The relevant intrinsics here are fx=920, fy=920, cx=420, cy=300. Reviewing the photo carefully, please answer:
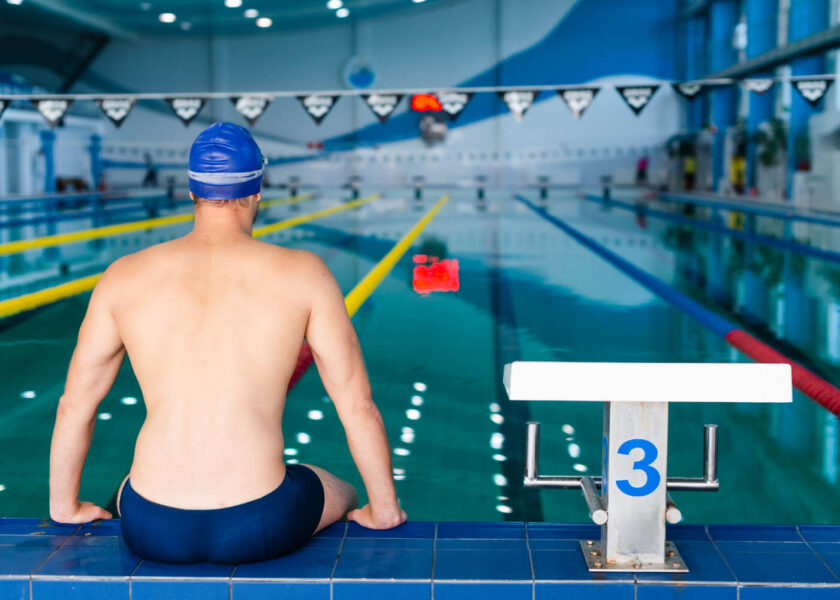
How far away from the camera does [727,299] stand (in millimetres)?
6879

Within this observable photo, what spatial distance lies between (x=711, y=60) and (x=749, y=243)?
1255 cm

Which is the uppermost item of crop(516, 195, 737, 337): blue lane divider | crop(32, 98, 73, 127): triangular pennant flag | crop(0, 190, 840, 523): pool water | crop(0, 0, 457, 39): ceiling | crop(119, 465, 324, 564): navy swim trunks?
crop(0, 0, 457, 39): ceiling

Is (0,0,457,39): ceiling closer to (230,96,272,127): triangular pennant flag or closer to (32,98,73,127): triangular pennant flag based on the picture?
(32,98,73,127): triangular pennant flag

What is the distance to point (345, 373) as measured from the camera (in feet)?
5.76

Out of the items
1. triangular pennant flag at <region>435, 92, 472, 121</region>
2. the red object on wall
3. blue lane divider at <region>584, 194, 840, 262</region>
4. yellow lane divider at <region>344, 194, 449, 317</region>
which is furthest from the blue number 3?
the red object on wall

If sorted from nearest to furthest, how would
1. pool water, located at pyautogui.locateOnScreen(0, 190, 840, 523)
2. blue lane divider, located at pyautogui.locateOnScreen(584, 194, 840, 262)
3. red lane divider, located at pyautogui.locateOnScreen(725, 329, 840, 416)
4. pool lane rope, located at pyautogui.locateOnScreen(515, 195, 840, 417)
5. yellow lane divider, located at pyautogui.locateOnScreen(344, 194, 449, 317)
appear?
pool water, located at pyautogui.locateOnScreen(0, 190, 840, 523), red lane divider, located at pyautogui.locateOnScreen(725, 329, 840, 416), pool lane rope, located at pyautogui.locateOnScreen(515, 195, 840, 417), yellow lane divider, located at pyautogui.locateOnScreen(344, 194, 449, 317), blue lane divider, located at pyautogui.locateOnScreen(584, 194, 840, 262)

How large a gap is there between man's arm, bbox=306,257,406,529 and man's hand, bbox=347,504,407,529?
0.24 ft

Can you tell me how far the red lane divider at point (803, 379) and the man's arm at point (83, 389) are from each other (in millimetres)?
2220

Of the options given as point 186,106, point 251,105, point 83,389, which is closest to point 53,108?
point 186,106

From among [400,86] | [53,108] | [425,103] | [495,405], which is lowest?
[495,405]

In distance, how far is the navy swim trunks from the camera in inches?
66.2

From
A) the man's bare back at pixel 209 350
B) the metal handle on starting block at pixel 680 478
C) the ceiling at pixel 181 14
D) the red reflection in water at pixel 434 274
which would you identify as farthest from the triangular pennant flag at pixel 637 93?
the ceiling at pixel 181 14

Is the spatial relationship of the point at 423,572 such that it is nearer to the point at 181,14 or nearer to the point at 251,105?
the point at 251,105

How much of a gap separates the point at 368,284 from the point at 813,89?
7.62m
